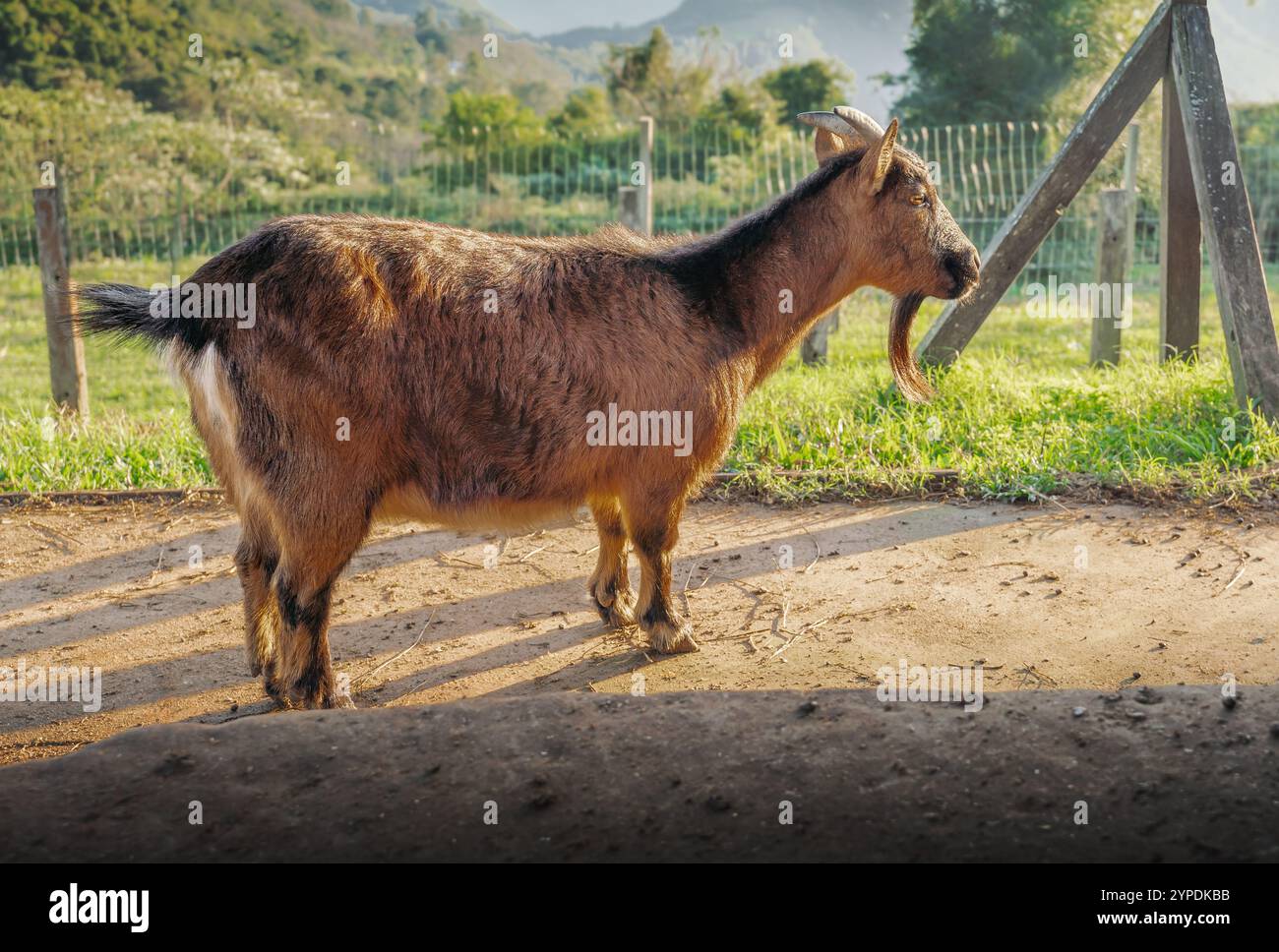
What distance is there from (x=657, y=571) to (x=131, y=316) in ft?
6.75

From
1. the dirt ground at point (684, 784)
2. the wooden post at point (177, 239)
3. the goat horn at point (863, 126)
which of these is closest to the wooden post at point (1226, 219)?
the goat horn at point (863, 126)

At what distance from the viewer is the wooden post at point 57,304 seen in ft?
23.7

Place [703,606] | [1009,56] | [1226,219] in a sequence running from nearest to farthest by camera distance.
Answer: [703,606] < [1226,219] < [1009,56]

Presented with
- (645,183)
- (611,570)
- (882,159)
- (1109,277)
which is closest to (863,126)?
(882,159)

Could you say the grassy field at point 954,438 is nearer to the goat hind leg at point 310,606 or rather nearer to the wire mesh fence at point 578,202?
the goat hind leg at point 310,606

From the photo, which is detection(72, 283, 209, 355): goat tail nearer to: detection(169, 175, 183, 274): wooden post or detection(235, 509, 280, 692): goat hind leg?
detection(235, 509, 280, 692): goat hind leg

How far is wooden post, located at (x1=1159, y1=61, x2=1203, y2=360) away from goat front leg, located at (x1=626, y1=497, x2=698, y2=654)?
4769 millimetres

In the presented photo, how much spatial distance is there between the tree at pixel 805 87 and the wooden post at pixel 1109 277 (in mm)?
16990

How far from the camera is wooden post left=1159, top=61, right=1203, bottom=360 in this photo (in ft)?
23.2

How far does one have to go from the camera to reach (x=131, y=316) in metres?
3.61

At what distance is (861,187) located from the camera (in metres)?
4.30

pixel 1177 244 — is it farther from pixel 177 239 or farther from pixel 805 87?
pixel 805 87
